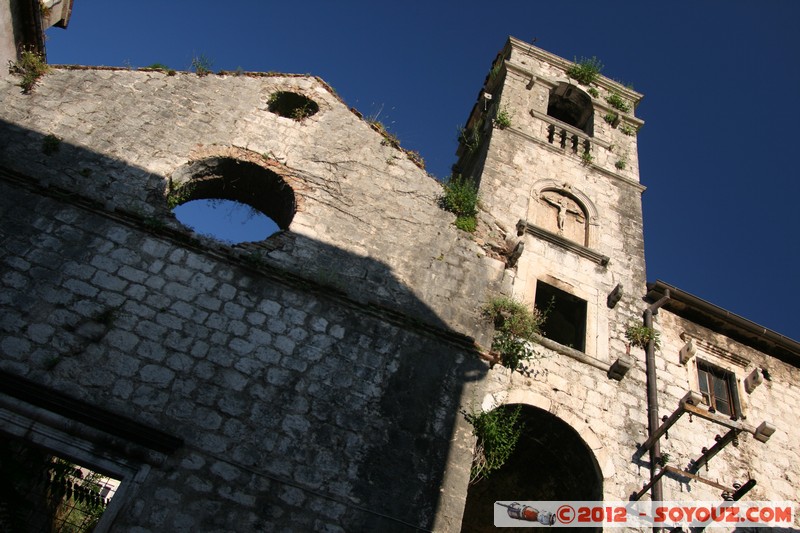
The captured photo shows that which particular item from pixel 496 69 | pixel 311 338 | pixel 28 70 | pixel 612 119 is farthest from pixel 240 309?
pixel 496 69

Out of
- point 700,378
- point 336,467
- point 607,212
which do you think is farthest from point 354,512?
point 607,212

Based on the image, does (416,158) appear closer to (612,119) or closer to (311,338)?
(311,338)

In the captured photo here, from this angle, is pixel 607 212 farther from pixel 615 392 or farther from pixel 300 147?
pixel 300 147

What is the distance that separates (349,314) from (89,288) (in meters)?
2.84

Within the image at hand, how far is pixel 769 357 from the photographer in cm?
1131

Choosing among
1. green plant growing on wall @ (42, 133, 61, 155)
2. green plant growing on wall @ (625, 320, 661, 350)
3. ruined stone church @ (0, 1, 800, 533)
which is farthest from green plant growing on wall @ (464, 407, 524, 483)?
green plant growing on wall @ (42, 133, 61, 155)

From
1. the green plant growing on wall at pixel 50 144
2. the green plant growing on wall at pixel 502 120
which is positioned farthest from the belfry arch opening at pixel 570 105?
the green plant growing on wall at pixel 50 144

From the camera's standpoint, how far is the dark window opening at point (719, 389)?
10180 mm

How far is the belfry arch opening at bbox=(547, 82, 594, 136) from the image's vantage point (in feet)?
51.1

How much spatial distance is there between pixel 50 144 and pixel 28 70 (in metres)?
1.48

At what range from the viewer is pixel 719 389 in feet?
34.3

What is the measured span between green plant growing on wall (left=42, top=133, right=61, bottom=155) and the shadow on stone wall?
0.08 ft

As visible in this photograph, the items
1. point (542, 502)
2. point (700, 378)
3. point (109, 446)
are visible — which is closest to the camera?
point (109, 446)

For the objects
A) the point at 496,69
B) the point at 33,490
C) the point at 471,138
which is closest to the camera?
the point at 33,490
